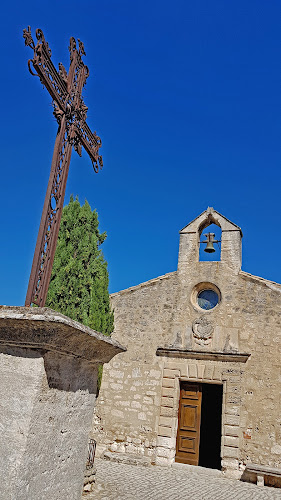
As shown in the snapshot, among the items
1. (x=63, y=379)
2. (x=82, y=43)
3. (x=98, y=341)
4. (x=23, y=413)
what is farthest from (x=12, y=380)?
(x=82, y=43)

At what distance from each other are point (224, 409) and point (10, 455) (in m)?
7.98

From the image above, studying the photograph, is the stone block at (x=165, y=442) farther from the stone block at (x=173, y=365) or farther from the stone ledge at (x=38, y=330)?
the stone ledge at (x=38, y=330)

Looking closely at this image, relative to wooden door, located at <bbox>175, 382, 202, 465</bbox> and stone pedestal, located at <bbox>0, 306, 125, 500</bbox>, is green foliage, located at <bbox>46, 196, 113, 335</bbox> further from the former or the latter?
stone pedestal, located at <bbox>0, 306, 125, 500</bbox>

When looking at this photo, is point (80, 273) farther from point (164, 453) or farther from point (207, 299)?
point (164, 453)

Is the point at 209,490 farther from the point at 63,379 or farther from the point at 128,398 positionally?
the point at 63,379

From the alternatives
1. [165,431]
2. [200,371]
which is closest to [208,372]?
[200,371]

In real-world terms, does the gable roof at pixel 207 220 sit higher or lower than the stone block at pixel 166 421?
higher

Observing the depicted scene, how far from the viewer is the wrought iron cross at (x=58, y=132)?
233cm

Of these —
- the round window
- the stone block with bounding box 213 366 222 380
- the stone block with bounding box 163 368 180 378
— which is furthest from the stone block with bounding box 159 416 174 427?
the round window

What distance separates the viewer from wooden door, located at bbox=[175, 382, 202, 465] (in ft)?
29.5

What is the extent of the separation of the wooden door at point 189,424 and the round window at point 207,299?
1962 millimetres

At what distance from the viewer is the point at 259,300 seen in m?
9.29

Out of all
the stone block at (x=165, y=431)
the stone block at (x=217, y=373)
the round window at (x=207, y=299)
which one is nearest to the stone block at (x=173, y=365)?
the stone block at (x=217, y=373)

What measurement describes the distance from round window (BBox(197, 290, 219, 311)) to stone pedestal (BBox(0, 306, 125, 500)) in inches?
316
